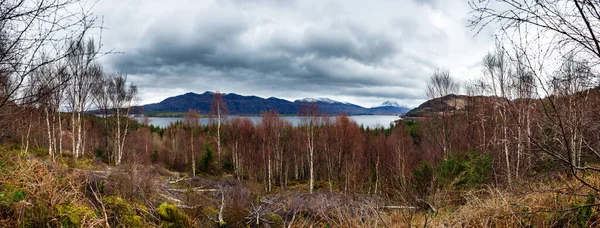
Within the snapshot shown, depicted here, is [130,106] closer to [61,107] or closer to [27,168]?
[61,107]

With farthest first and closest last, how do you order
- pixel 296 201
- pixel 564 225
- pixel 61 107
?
pixel 61 107, pixel 296 201, pixel 564 225

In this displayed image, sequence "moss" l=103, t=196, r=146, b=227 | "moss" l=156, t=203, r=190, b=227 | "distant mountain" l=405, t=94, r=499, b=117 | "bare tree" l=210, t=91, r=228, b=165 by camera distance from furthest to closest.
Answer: "bare tree" l=210, t=91, r=228, b=165 < "distant mountain" l=405, t=94, r=499, b=117 < "moss" l=156, t=203, r=190, b=227 < "moss" l=103, t=196, r=146, b=227

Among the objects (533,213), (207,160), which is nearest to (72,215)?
(533,213)

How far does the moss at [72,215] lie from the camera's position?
3.62 metres

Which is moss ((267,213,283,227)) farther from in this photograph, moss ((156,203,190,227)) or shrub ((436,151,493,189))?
shrub ((436,151,493,189))

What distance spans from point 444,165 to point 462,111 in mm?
17943

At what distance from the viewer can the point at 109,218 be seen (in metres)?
4.27

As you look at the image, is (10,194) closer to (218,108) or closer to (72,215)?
(72,215)

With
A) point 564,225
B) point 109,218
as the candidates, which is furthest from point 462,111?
point 109,218

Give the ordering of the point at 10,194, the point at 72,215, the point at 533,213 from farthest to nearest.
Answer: the point at 533,213 → the point at 72,215 → the point at 10,194

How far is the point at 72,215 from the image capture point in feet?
12.1

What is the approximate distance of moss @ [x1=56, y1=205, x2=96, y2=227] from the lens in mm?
3625

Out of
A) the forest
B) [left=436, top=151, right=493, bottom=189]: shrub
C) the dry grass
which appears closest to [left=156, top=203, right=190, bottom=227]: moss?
the forest

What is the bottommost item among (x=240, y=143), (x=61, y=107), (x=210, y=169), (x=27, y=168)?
(x=210, y=169)
